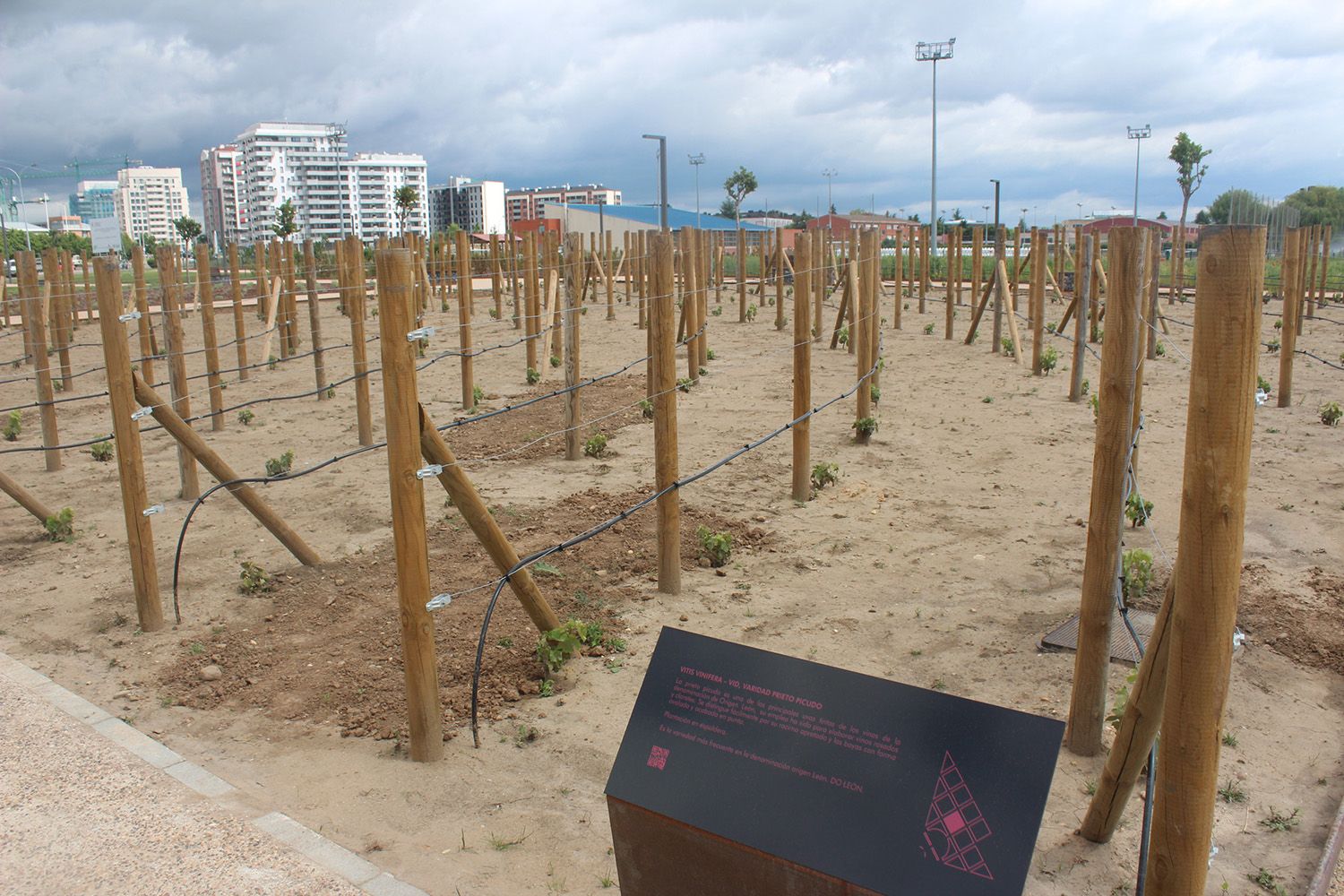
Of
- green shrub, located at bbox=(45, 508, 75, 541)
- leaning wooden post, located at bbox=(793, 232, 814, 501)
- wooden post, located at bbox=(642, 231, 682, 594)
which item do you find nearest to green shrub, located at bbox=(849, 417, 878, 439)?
leaning wooden post, located at bbox=(793, 232, 814, 501)

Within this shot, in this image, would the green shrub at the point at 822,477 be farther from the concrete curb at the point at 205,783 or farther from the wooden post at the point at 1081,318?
the concrete curb at the point at 205,783

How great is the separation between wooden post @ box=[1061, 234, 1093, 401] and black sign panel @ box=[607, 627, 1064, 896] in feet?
30.3

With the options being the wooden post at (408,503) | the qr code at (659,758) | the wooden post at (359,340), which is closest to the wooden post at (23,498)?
the wooden post at (359,340)

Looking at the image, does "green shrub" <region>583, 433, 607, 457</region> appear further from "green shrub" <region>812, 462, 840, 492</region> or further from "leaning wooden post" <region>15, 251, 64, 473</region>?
"leaning wooden post" <region>15, 251, 64, 473</region>

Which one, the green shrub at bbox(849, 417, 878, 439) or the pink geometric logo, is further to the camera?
the green shrub at bbox(849, 417, 878, 439)

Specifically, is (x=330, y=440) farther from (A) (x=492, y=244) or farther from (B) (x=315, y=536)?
Result: (A) (x=492, y=244)

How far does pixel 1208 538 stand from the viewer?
2.25 meters

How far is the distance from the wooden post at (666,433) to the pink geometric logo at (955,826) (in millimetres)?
3577

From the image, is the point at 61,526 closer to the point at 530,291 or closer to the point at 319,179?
the point at 530,291

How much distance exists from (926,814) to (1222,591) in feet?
2.68

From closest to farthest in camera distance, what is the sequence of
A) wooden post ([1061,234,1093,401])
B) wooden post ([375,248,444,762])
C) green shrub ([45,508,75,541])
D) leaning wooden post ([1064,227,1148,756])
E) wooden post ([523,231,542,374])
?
1. leaning wooden post ([1064,227,1148,756])
2. wooden post ([375,248,444,762])
3. green shrub ([45,508,75,541])
4. wooden post ([1061,234,1093,401])
5. wooden post ([523,231,542,374])

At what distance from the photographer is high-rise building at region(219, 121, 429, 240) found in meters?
131

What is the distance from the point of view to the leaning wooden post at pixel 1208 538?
2.21 m

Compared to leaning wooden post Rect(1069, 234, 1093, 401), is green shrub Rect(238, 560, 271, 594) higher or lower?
lower
